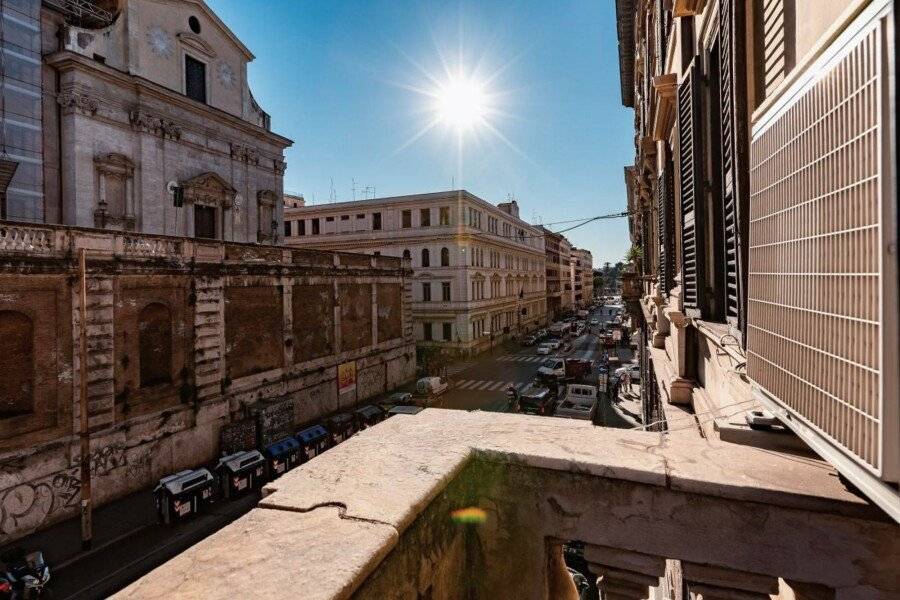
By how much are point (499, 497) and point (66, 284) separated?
15881 millimetres

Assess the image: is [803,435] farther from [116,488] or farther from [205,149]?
[205,149]

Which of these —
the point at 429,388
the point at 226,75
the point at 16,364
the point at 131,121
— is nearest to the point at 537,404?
the point at 429,388

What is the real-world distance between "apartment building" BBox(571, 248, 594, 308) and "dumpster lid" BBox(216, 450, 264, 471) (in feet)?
276

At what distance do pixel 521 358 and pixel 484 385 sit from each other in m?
10.3

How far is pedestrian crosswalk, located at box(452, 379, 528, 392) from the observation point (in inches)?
1138

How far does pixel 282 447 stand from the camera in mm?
16312

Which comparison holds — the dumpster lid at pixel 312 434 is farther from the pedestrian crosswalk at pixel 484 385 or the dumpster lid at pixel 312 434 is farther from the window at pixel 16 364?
the pedestrian crosswalk at pixel 484 385

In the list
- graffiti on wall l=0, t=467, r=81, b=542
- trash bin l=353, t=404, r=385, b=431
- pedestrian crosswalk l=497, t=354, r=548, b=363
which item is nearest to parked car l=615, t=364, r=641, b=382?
pedestrian crosswalk l=497, t=354, r=548, b=363

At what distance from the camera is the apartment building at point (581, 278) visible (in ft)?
317

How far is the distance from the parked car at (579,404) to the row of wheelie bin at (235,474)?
373 inches

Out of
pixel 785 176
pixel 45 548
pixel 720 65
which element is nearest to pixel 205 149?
pixel 45 548

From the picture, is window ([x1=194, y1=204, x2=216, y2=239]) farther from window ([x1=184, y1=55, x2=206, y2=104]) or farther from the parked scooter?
the parked scooter

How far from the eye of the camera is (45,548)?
11.6m

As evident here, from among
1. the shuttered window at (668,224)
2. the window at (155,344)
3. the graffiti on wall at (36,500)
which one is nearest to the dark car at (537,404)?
the shuttered window at (668,224)
